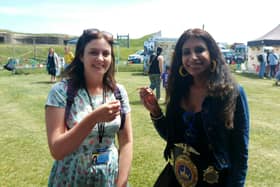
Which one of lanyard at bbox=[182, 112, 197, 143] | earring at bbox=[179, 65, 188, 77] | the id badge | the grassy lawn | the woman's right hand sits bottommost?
the grassy lawn

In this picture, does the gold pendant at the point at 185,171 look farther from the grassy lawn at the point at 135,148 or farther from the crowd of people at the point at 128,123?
the grassy lawn at the point at 135,148

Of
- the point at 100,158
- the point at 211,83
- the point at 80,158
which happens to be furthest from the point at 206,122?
the point at 80,158

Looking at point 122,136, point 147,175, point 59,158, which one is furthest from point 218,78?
point 147,175

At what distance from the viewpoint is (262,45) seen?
839 inches

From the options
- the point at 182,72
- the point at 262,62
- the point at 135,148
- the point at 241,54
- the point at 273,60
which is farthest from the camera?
the point at 241,54

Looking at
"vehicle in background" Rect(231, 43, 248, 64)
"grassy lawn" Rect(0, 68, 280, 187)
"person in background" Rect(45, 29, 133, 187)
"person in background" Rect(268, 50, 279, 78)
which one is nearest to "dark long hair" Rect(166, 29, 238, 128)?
"person in background" Rect(45, 29, 133, 187)

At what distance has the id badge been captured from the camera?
2156mm

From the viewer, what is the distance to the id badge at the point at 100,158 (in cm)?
216

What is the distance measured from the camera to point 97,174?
2162 millimetres

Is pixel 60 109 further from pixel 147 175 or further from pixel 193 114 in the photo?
pixel 147 175

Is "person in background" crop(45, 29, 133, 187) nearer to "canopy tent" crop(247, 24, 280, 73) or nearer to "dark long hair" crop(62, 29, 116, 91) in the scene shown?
"dark long hair" crop(62, 29, 116, 91)

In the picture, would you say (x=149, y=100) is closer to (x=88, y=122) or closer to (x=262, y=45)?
(x=88, y=122)

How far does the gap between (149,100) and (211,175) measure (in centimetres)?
69

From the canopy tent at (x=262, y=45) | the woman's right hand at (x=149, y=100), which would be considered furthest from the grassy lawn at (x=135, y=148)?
the canopy tent at (x=262, y=45)
